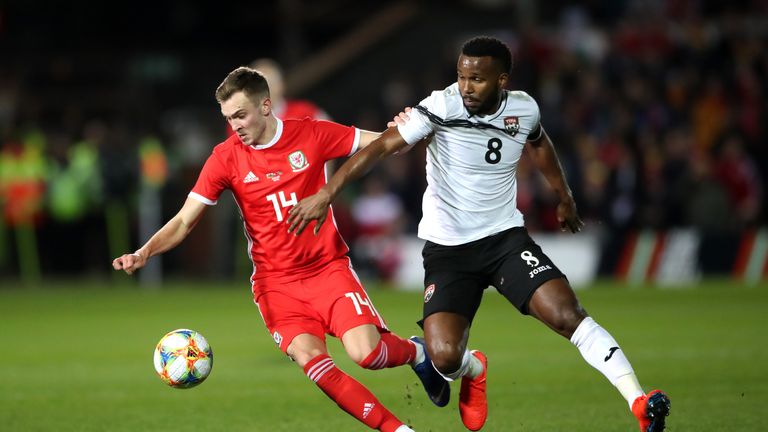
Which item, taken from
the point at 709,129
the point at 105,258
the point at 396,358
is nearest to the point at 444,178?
the point at 396,358

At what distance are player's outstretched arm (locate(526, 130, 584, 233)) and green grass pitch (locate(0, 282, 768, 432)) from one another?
1.17 meters

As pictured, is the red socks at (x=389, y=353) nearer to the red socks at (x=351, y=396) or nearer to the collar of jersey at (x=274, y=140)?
the red socks at (x=351, y=396)

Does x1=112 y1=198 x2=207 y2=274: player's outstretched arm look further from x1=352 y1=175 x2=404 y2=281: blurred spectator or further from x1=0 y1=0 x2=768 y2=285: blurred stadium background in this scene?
x1=352 y1=175 x2=404 y2=281: blurred spectator

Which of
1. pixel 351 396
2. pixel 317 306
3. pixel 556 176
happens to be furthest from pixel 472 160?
pixel 351 396

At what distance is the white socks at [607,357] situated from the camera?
6.24 metres

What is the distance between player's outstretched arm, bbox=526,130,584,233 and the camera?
7094 millimetres

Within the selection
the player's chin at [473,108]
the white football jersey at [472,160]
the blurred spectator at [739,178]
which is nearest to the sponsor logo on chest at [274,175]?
the white football jersey at [472,160]

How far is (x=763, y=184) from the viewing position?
1895 centimetres

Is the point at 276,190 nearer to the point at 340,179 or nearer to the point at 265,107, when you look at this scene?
the point at 265,107

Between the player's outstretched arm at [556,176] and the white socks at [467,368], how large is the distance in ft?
2.97

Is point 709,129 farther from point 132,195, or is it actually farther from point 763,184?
point 132,195

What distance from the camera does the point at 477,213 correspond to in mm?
6902

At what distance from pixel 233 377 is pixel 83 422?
231 centimetres

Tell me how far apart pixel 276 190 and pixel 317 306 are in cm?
68
